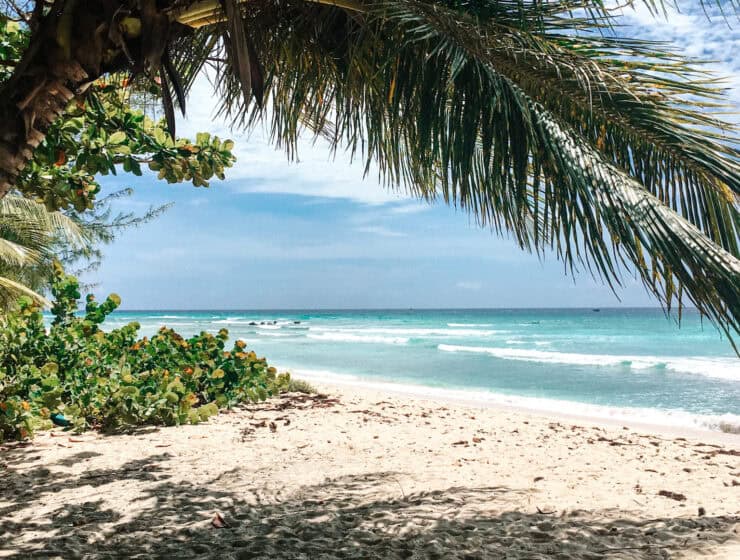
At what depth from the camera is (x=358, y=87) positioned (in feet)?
10.2

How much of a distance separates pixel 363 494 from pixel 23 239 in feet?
27.9

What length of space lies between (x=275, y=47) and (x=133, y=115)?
934mm

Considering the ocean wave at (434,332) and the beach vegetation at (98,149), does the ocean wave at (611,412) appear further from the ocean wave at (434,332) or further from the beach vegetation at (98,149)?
the ocean wave at (434,332)

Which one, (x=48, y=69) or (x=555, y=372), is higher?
(x=48, y=69)

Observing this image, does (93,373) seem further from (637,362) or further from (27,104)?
(637,362)

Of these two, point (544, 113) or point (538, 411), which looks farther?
point (538, 411)

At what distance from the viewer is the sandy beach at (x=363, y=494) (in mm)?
2615

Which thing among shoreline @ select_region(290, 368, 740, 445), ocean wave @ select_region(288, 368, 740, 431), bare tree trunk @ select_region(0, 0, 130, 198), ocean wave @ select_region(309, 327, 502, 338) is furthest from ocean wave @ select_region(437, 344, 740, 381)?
bare tree trunk @ select_region(0, 0, 130, 198)

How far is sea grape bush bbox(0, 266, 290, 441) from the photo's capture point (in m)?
4.59

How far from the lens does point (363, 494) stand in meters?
3.35

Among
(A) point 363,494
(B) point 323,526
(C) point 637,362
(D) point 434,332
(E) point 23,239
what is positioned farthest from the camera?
(D) point 434,332

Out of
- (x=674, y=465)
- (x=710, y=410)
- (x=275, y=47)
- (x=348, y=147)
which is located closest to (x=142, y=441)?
(x=348, y=147)

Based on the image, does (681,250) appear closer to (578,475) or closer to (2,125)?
(2,125)

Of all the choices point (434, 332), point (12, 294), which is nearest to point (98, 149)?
point (12, 294)
